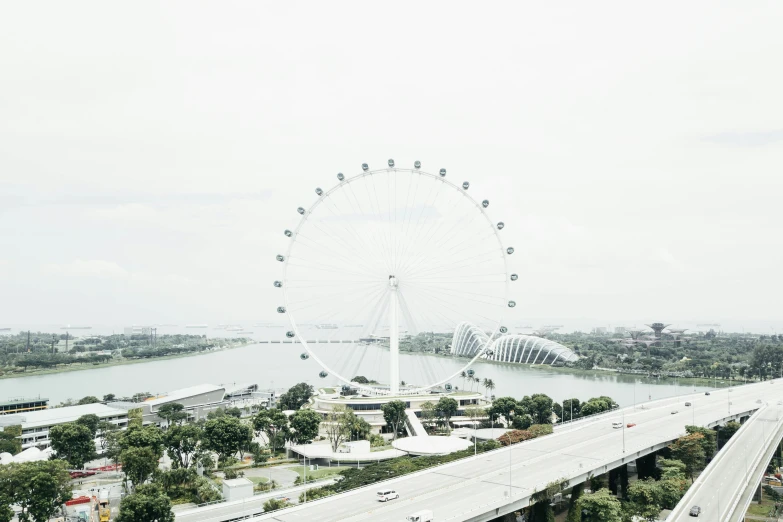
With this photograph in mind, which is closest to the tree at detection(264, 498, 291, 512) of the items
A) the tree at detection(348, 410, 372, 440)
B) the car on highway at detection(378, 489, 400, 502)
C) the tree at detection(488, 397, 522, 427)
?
the car on highway at detection(378, 489, 400, 502)

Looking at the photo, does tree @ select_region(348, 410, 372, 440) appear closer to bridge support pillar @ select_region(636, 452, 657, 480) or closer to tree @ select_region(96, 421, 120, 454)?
tree @ select_region(96, 421, 120, 454)

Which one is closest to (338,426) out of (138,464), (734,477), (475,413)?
(475,413)

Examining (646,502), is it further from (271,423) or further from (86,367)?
(86,367)

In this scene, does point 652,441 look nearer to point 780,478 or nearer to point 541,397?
point 780,478

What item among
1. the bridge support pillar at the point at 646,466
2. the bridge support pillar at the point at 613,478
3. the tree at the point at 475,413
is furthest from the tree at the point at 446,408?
the bridge support pillar at the point at 646,466

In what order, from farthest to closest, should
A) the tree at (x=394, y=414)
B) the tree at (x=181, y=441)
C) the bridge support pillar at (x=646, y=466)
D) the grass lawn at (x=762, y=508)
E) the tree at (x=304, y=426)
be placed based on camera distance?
1. the tree at (x=394, y=414)
2. the tree at (x=304, y=426)
3. the tree at (x=181, y=441)
4. the bridge support pillar at (x=646, y=466)
5. the grass lawn at (x=762, y=508)

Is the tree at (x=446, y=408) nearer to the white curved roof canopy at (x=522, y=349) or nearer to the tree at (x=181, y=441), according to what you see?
the tree at (x=181, y=441)

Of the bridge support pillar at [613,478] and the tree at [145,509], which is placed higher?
the tree at [145,509]
